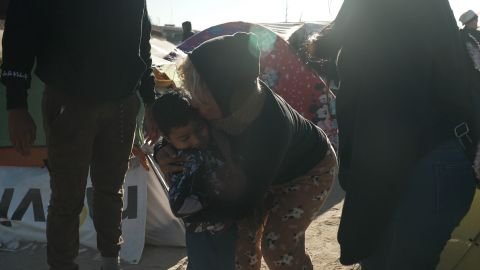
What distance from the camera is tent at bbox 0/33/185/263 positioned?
3.82m

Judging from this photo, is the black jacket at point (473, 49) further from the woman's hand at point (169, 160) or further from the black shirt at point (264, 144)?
the woman's hand at point (169, 160)

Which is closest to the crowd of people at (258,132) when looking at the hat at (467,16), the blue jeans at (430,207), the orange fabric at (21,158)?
→ the blue jeans at (430,207)

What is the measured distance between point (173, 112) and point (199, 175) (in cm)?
26

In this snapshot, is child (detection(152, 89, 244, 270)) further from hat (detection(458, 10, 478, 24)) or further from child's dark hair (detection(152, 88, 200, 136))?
hat (detection(458, 10, 478, 24))

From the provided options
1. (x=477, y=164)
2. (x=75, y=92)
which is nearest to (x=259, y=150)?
(x=477, y=164)

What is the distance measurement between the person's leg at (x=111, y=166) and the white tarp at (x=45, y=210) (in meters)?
0.86

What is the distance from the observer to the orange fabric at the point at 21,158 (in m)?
3.93

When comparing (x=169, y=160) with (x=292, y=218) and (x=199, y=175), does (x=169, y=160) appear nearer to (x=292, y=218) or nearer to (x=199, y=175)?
(x=199, y=175)

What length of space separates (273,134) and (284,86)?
4.56 metres

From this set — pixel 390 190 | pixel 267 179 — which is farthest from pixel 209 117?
pixel 390 190

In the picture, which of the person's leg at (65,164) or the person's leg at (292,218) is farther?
the person's leg at (65,164)

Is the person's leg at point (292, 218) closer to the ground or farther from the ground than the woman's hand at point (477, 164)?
closer to the ground

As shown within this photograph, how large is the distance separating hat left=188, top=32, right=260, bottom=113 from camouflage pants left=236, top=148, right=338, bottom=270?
1.94 feet

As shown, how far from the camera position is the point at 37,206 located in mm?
3873
